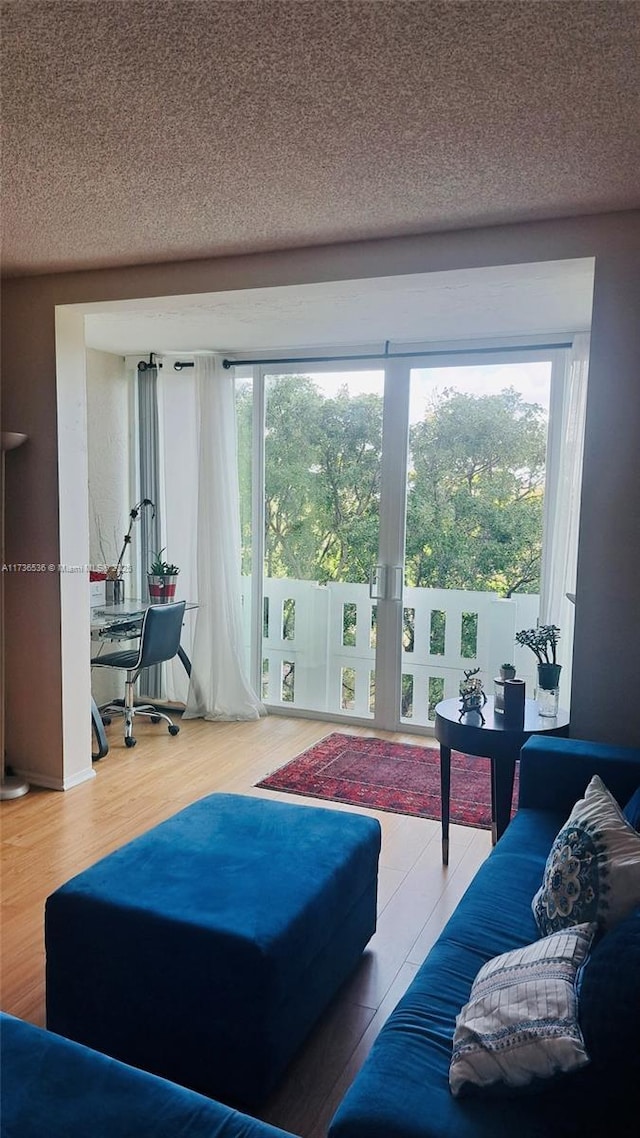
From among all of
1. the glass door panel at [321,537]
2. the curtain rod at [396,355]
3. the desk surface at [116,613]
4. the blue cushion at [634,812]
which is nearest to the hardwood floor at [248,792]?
the glass door panel at [321,537]

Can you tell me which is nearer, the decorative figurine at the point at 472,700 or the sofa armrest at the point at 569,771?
the sofa armrest at the point at 569,771

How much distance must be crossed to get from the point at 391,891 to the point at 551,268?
95.2 inches

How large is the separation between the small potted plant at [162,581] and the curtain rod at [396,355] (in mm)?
1375

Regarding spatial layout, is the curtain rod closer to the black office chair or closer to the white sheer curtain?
the white sheer curtain

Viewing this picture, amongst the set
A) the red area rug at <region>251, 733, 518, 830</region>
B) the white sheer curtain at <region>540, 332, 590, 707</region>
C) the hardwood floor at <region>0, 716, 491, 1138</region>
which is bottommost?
the hardwood floor at <region>0, 716, 491, 1138</region>

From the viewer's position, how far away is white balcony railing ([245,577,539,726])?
462 cm

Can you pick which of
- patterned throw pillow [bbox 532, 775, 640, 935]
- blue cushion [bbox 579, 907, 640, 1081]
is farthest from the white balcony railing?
blue cushion [bbox 579, 907, 640, 1081]

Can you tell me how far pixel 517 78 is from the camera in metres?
1.83

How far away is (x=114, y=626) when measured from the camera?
4781mm

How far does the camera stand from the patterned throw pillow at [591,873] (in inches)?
63.6

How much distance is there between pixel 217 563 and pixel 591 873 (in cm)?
372

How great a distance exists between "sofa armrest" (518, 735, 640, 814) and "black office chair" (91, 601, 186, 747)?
251 cm

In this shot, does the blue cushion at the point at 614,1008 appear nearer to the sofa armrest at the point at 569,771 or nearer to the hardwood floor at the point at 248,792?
the hardwood floor at the point at 248,792

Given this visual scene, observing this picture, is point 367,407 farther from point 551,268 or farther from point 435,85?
point 435,85
